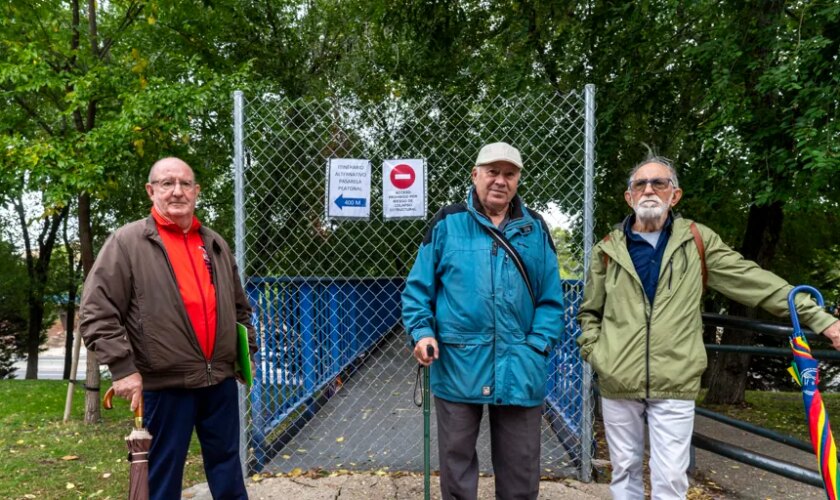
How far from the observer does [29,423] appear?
6781 mm

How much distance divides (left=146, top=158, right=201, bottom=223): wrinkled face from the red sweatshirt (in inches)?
1.9

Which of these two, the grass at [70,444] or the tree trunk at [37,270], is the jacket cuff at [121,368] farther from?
the tree trunk at [37,270]

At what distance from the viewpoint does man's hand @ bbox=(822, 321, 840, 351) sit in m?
2.44

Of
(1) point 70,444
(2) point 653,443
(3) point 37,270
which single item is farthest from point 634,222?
(3) point 37,270

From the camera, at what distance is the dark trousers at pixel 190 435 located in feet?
9.37

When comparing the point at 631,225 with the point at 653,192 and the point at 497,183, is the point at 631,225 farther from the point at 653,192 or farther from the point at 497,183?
the point at 497,183

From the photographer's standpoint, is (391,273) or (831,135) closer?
(831,135)

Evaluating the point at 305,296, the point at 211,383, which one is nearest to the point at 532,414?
the point at 211,383

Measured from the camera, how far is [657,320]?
9.03 ft

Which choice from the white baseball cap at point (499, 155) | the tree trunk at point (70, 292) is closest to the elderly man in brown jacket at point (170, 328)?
the white baseball cap at point (499, 155)

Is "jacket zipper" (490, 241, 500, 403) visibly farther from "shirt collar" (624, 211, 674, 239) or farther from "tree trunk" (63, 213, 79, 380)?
"tree trunk" (63, 213, 79, 380)

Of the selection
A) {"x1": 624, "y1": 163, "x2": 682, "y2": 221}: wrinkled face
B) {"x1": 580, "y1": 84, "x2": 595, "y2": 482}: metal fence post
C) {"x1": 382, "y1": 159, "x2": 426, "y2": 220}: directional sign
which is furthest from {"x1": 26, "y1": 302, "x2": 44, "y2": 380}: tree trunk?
{"x1": 624, "y1": 163, "x2": 682, "y2": 221}: wrinkled face

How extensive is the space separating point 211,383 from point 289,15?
10.8 m

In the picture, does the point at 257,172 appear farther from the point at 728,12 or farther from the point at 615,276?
the point at 728,12
